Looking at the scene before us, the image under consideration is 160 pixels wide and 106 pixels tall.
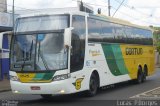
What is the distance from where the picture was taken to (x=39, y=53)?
15.3 metres

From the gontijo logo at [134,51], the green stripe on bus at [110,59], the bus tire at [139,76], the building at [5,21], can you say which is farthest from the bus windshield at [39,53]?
the building at [5,21]

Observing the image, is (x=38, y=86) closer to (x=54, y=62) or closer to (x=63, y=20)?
(x=54, y=62)

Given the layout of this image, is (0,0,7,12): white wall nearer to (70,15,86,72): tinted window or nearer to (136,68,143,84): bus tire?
(136,68,143,84): bus tire

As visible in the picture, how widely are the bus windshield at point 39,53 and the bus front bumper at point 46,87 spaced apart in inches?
20.7

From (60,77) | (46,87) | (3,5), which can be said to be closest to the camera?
(46,87)

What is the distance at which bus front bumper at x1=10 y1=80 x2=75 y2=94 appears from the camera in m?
14.9

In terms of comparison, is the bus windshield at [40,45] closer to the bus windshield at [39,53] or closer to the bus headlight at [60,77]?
the bus windshield at [39,53]

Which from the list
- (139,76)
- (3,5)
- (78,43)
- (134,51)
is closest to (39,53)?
(78,43)

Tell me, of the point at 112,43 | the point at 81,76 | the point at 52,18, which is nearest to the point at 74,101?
the point at 81,76

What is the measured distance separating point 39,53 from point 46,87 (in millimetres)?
1243

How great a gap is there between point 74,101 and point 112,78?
162 inches

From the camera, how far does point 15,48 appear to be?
51.7ft

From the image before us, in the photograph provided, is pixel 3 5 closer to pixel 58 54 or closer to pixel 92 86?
pixel 92 86

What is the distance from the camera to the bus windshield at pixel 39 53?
15.1 m
